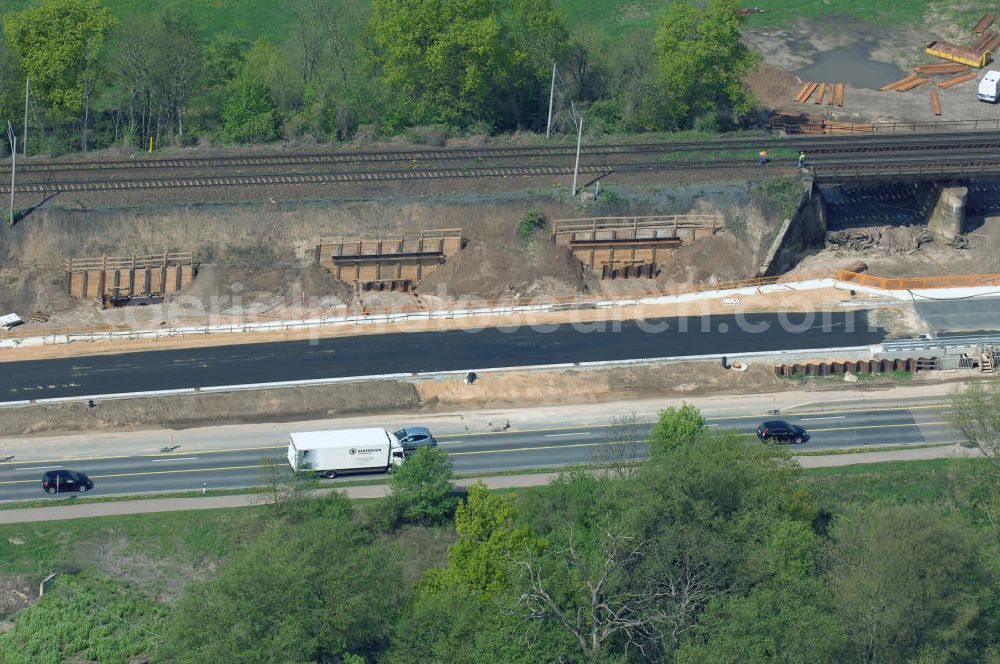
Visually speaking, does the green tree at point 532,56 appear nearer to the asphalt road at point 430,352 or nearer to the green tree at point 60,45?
the asphalt road at point 430,352

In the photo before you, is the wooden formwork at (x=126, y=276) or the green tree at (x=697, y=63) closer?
the wooden formwork at (x=126, y=276)

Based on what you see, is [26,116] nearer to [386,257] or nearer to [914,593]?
[386,257]

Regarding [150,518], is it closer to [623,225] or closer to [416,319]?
[416,319]

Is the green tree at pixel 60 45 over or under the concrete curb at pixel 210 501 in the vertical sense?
over

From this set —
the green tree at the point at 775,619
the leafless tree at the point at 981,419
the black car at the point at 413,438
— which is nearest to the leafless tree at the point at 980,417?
the leafless tree at the point at 981,419

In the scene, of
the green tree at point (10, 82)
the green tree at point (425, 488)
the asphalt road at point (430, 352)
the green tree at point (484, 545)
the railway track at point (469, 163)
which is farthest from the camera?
the green tree at point (10, 82)

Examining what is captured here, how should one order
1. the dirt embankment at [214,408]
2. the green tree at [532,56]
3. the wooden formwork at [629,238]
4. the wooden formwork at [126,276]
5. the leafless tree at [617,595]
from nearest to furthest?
the leafless tree at [617,595] → the dirt embankment at [214,408] → the wooden formwork at [126,276] → the wooden formwork at [629,238] → the green tree at [532,56]
